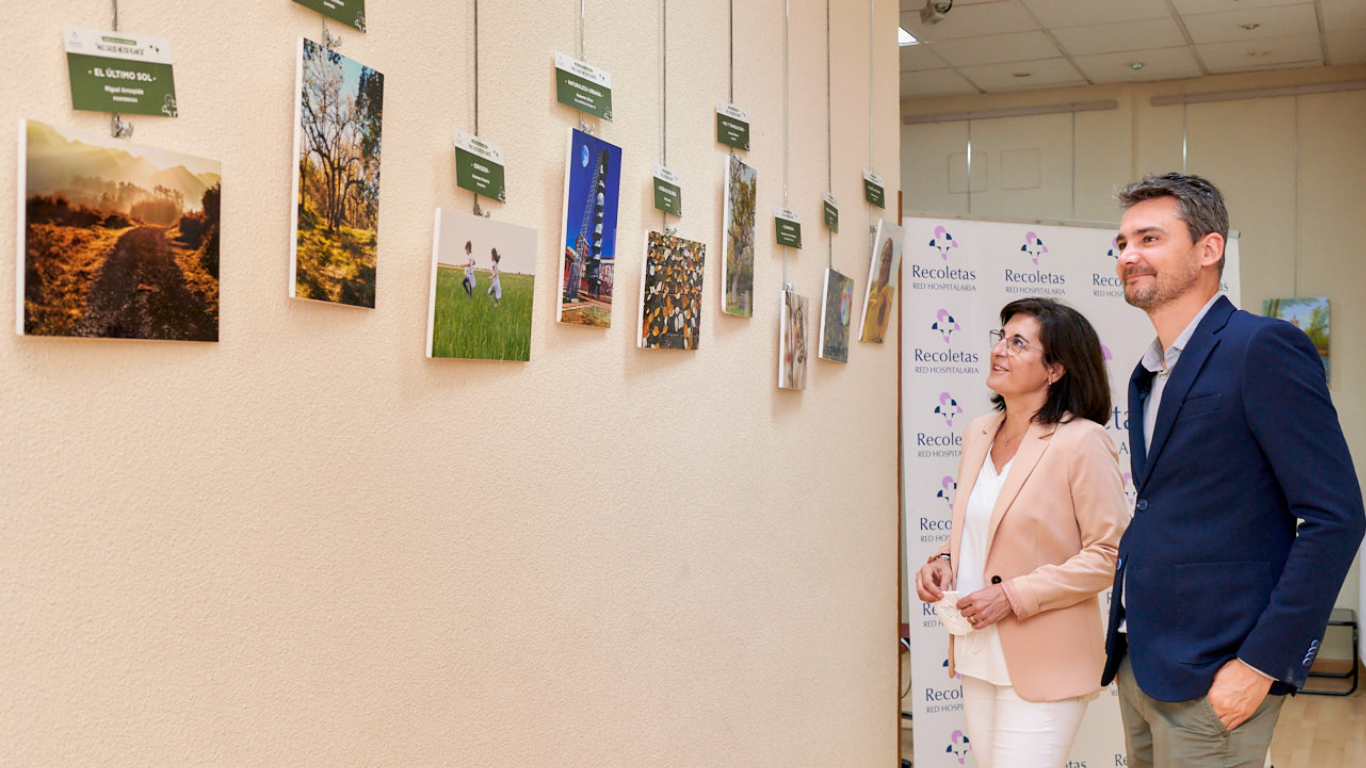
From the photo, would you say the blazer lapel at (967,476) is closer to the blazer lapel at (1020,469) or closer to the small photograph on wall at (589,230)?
the blazer lapel at (1020,469)

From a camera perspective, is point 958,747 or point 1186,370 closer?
point 1186,370

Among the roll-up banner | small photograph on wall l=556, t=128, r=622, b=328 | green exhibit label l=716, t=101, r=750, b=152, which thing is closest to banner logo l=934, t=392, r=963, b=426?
the roll-up banner

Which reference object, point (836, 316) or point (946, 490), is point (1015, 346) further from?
point (946, 490)

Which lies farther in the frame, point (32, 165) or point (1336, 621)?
point (1336, 621)

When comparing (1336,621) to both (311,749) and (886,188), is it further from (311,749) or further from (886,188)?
(311,749)

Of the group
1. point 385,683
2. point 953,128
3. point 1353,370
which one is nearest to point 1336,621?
point 1353,370

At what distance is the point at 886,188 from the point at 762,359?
130 cm

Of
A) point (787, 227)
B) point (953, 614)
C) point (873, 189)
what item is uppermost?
point (873, 189)

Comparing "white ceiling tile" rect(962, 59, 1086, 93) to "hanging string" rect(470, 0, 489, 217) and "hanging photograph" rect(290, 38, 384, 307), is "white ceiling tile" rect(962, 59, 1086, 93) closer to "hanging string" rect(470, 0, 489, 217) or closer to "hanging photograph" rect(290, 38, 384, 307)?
"hanging string" rect(470, 0, 489, 217)

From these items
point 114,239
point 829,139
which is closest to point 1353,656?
point 829,139

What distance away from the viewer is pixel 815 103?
3072 mm

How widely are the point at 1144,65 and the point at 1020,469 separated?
17.6 feet

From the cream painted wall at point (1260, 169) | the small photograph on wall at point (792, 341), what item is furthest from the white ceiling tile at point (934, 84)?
the small photograph on wall at point (792, 341)

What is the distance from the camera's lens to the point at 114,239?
43.7 inches
